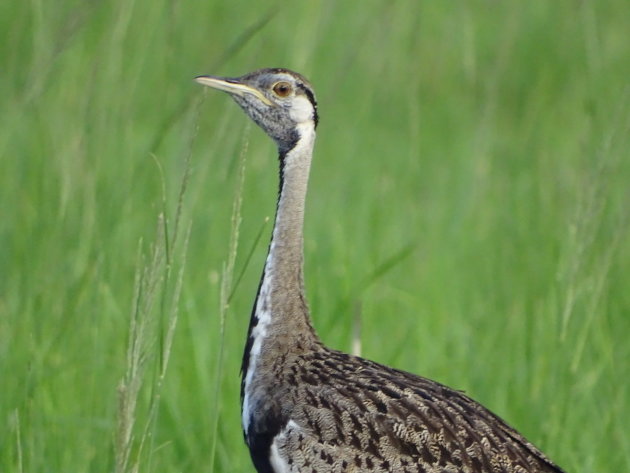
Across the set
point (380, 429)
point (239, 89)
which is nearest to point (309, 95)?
point (239, 89)

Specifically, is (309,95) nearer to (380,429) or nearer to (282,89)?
(282,89)

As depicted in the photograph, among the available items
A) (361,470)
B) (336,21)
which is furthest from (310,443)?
(336,21)

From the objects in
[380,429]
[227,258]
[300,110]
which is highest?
[300,110]

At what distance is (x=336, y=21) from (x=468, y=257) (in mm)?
3239

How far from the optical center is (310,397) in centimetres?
342

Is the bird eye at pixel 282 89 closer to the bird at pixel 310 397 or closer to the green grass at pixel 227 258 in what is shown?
the bird at pixel 310 397

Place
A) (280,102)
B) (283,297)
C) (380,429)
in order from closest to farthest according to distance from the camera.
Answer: (380,429), (283,297), (280,102)

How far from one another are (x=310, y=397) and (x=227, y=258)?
4.90 ft

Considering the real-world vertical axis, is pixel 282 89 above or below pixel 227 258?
above

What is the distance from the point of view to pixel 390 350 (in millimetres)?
4883

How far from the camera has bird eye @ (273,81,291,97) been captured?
3711mm

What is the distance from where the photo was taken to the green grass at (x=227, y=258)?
12.3 ft

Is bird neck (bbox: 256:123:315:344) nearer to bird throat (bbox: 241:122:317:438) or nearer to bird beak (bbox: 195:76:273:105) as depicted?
bird throat (bbox: 241:122:317:438)

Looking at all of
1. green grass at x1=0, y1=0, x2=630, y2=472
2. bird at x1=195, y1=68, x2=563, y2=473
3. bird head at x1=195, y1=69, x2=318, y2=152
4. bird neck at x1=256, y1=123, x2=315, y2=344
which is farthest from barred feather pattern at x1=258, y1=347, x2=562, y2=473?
bird head at x1=195, y1=69, x2=318, y2=152
